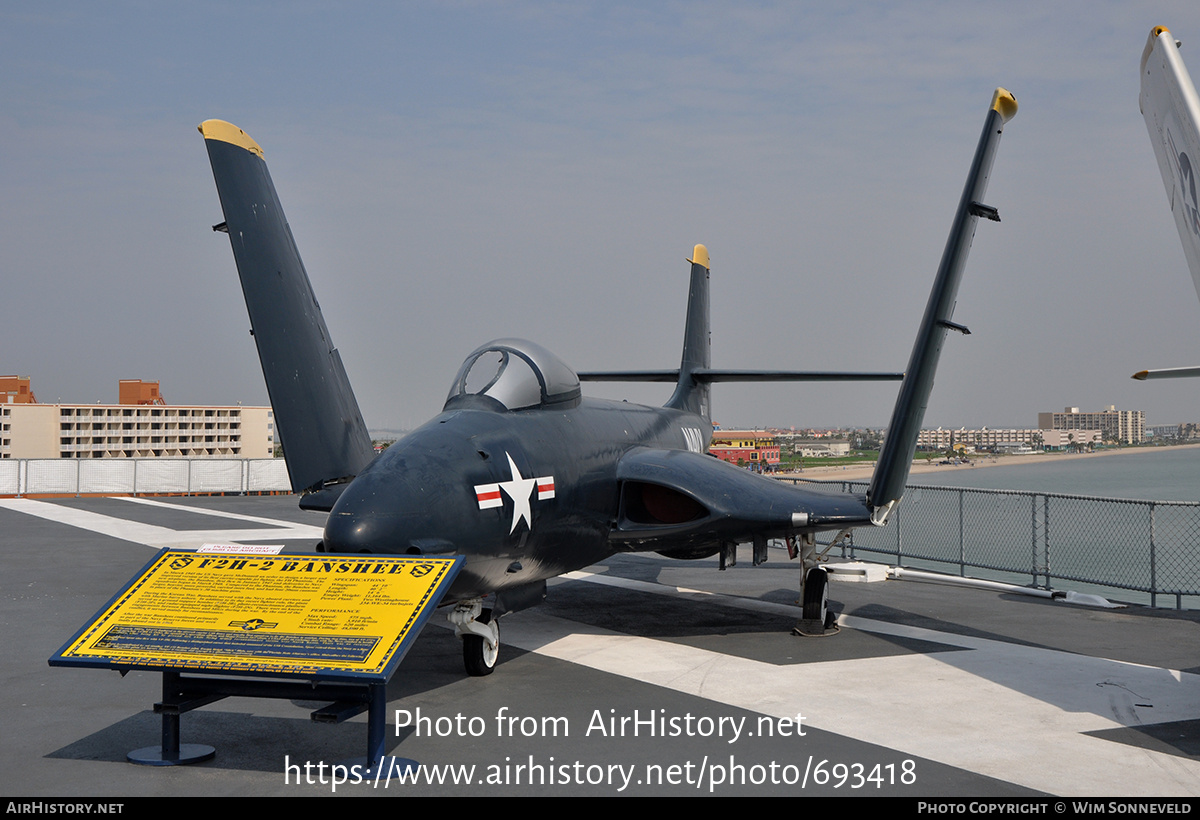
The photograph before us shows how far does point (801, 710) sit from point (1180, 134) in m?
5.32

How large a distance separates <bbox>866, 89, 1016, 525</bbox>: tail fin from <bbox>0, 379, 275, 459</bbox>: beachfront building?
123105mm

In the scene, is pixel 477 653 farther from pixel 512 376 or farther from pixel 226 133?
pixel 226 133

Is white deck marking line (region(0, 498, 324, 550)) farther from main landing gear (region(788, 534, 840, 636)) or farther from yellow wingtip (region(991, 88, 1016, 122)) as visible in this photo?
yellow wingtip (region(991, 88, 1016, 122))

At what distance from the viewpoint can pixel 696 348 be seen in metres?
19.0

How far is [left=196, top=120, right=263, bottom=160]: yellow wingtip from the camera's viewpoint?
1097cm

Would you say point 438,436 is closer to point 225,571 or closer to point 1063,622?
point 225,571

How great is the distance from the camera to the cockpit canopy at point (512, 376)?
1005cm

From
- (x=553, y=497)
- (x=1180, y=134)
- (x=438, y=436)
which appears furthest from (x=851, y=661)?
(x=1180, y=134)

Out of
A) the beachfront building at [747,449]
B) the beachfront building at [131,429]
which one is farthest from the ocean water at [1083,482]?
the beachfront building at [131,429]

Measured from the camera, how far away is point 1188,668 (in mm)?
9836

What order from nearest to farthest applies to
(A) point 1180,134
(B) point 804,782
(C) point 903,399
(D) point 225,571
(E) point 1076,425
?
(A) point 1180,134 → (B) point 804,782 → (D) point 225,571 → (C) point 903,399 → (E) point 1076,425

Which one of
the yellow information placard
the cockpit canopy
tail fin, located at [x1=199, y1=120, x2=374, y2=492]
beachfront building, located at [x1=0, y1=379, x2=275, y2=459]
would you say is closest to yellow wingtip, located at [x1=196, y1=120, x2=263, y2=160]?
tail fin, located at [x1=199, y1=120, x2=374, y2=492]

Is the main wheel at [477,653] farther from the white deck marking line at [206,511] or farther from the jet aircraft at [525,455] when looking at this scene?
the white deck marking line at [206,511]

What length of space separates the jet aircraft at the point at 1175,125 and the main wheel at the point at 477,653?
22.2ft
